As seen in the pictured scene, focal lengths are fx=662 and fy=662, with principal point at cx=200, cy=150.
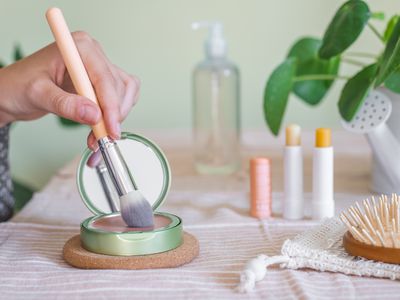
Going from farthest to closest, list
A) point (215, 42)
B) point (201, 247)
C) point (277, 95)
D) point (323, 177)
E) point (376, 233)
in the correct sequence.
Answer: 1. point (215, 42)
2. point (277, 95)
3. point (323, 177)
4. point (201, 247)
5. point (376, 233)

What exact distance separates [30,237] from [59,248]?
0.06m

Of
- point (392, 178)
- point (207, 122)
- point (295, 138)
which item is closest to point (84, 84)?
point (295, 138)

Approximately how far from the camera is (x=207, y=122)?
3.98ft

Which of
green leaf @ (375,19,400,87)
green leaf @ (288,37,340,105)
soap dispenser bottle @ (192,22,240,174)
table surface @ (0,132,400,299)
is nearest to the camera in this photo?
table surface @ (0,132,400,299)

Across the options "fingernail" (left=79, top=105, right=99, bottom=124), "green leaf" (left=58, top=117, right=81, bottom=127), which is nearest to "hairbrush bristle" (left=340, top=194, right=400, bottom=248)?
"fingernail" (left=79, top=105, right=99, bottom=124)

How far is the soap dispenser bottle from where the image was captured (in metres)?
1.18

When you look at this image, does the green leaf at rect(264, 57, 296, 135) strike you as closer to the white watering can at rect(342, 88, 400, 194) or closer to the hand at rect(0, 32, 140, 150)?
the white watering can at rect(342, 88, 400, 194)

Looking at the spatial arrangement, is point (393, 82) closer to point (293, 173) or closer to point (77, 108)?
point (293, 173)

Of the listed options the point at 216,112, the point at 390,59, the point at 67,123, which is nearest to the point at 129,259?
the point at 390,59

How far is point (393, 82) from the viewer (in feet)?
2.71

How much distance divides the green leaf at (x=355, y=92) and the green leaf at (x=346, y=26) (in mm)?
43

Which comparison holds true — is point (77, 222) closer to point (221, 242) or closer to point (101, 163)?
point (101, 163)

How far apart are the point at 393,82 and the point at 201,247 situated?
33cm

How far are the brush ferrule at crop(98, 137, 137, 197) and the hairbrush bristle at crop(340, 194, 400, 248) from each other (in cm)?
21
